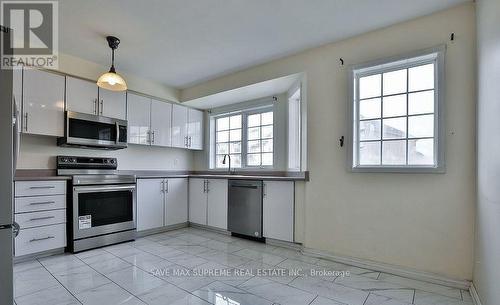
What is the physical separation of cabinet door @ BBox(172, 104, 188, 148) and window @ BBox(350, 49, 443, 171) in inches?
114

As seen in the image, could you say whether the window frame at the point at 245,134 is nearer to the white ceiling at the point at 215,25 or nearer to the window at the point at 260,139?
the window at the point at 260,139

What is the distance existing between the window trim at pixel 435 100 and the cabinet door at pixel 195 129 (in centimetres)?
287

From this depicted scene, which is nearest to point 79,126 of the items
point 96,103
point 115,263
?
point 96,103

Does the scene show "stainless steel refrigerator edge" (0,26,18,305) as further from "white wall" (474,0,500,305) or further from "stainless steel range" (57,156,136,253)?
"white wall" (474,0,500,305)

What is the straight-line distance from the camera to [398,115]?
8.54ft

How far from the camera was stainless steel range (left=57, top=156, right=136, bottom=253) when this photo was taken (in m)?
3.15

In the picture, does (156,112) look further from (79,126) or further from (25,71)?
(25,71)

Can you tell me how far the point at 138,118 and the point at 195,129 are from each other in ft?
3.64

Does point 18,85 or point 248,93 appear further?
point 248,93

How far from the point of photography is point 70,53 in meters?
3.28

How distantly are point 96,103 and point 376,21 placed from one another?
11.3 ft

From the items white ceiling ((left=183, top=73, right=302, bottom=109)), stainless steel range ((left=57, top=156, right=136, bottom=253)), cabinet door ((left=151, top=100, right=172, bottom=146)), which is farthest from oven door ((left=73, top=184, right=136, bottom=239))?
white ceiling ((left=183, top=73, right=302, bottom=109))

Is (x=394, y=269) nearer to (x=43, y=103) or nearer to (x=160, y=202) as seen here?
(x=160, y=202)

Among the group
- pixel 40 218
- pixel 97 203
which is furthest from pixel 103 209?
pixel 40 218
